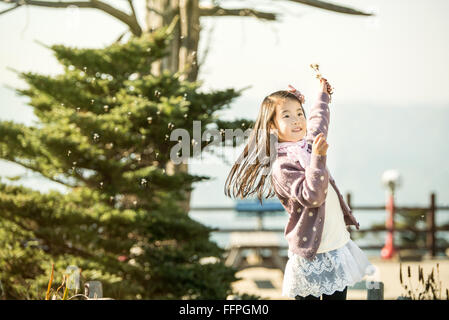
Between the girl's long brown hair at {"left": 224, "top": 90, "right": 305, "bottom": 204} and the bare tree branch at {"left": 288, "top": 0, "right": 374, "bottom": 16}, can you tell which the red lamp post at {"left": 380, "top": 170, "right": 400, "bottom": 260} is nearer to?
the bare tree branch at {"left": 288, "top": 0, "right": 374, "bottom": 16}

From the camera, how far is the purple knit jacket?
2.78 meters

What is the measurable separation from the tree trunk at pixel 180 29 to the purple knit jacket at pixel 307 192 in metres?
3.49

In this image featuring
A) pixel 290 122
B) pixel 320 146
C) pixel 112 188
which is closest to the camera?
pixel 320 146

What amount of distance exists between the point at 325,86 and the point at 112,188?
2692 mm

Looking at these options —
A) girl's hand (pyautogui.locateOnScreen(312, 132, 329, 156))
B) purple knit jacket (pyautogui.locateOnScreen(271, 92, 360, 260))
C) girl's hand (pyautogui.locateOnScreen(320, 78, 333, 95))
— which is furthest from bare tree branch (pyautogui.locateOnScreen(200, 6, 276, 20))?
girl's hand (pyautogui.locateOnScreen(312, 132, 329, 156))

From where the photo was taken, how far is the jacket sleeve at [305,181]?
2.77 metres

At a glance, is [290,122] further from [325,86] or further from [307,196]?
[307,196]

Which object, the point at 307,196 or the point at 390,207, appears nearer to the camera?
the point at 307,196

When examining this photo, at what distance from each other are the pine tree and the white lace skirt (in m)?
2.34

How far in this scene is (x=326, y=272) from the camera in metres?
2.91

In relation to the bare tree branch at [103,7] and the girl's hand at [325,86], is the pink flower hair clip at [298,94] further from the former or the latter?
the bare tree branch at [103,7]

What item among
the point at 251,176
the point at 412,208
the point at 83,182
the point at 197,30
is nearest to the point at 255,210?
the point at 412,208

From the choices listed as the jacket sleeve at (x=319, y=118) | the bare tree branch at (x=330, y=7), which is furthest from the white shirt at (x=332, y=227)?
the bare tree branch at (x=330, y=7)

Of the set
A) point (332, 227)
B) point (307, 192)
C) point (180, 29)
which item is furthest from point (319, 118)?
point (180, 29)
